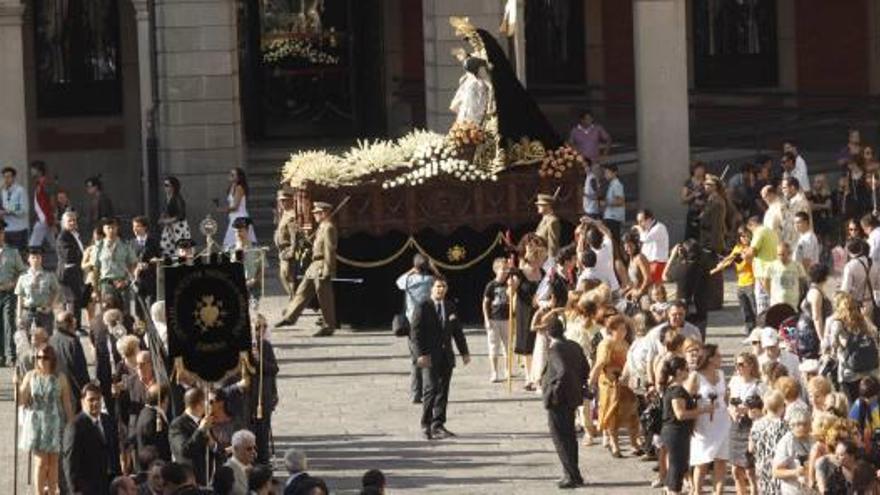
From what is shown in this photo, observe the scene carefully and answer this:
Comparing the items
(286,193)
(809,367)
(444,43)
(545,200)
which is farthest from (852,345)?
(444,43)

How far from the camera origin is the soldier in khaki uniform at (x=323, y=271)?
31312 millimetres

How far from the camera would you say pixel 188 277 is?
22.4 meters

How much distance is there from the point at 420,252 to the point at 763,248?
4.18 metres

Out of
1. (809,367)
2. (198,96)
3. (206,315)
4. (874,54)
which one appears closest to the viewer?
(206,315)

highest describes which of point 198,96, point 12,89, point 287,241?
point 12,89

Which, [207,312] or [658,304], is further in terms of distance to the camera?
[658,304]

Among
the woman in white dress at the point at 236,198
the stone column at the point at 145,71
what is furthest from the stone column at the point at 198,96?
the woman in white dress at the point at 236,198

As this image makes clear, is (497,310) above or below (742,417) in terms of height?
above

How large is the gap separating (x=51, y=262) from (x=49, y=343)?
13001 mm

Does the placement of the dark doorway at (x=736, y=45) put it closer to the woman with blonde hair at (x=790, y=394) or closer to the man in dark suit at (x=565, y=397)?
the man in dark suit at (x=565, y=397)

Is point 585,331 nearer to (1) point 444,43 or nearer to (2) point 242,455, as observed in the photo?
(2) point 242,455

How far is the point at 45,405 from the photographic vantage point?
915 inches

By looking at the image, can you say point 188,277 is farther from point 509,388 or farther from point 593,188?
point 593,188

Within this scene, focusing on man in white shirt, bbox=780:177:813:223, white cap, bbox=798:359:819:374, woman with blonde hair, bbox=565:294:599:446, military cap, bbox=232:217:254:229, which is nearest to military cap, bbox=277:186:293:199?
military cap, bbox=232:217:254:229
